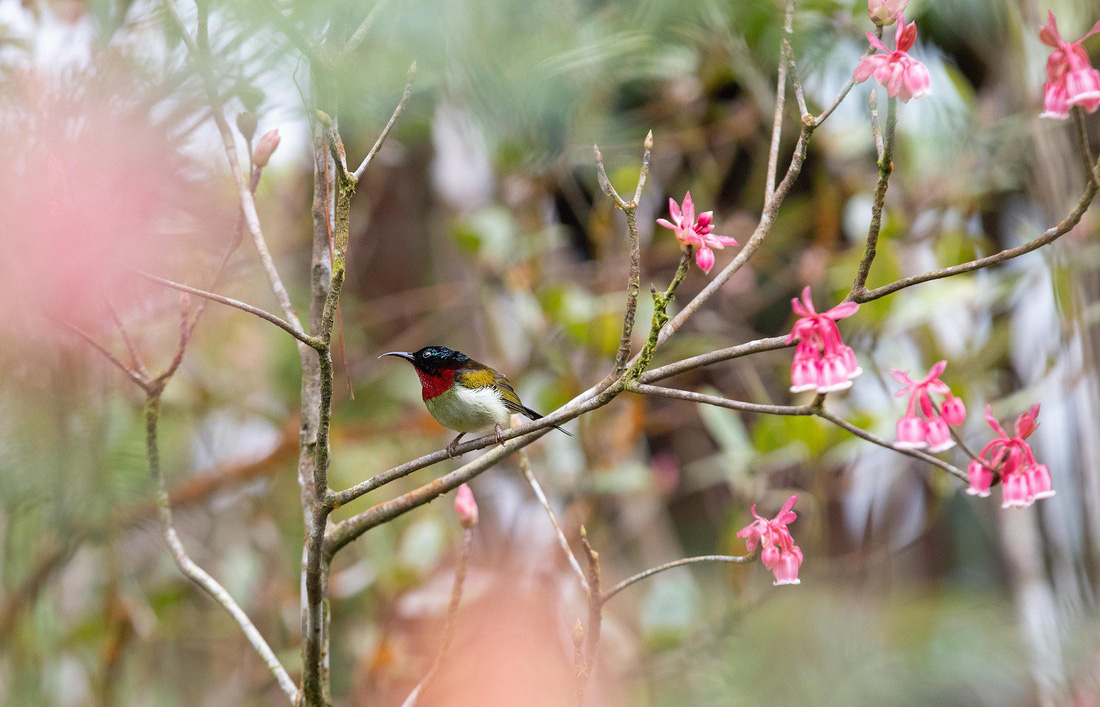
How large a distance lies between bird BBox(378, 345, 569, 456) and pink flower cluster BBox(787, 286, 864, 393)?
575 millimetres

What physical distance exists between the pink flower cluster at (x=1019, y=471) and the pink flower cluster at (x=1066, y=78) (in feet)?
1.26

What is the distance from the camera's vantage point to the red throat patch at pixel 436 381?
5.41 feet

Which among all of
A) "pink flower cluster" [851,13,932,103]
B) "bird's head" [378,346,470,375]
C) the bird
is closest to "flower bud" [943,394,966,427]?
"pink flower cluster" [851,13,932,103]

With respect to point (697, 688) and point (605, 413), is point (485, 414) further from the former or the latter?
point (605, 413)

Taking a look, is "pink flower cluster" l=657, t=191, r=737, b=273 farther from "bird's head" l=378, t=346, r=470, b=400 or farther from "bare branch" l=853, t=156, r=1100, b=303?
"bird's head" l=378, t=346, r=470, b=400

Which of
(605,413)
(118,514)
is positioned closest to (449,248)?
(605,413)

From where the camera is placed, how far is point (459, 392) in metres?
1.61

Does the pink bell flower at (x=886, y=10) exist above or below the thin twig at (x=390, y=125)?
above

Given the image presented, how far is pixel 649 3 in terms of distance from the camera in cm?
170

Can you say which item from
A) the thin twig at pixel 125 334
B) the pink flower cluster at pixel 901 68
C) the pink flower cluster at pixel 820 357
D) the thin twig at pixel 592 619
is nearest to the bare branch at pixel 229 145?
the thin twig at pixel 125 334

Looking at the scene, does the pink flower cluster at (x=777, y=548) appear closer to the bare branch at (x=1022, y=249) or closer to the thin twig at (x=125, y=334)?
the bare branch at (x=1022, y=249)

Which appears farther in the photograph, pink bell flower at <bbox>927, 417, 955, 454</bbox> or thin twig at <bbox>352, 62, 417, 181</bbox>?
pink bell flower at <bbox>927, 417, 955, 454</bbox>

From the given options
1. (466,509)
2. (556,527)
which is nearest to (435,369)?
(466,509)

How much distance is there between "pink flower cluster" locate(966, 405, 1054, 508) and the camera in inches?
46.3
